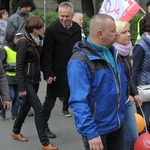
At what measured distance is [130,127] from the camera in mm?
4207

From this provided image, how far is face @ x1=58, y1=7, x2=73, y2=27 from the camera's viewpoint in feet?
18.1

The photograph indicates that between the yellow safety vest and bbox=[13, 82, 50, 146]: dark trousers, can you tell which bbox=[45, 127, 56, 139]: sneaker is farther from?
the yellow safety vest

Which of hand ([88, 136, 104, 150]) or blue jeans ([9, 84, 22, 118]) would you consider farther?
blue jeans ([9, 84, 22, 118])

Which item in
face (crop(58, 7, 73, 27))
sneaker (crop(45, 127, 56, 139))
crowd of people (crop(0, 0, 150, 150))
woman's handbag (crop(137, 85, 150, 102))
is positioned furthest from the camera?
sneaker (crop(45, 127, 56, 139))

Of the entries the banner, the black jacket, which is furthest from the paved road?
the banner

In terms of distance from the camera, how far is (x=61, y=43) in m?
5.69

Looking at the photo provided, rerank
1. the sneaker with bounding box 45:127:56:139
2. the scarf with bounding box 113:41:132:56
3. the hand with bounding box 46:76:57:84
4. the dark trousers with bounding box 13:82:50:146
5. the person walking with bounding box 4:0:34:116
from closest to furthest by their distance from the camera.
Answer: the scarf with bounding box 113:41:132:56
the dark trousers with bounding box 13:82:50:146
the hand with bounding box 46:76:57:84
the sneaker with bounding box 45:127:56:139
the person walking with bounding box 4:0:34:116

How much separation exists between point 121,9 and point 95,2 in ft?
80.8

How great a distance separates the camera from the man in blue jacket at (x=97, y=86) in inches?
125

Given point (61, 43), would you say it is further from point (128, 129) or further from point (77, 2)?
point (77, 2)

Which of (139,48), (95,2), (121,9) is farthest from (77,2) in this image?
(139,48)

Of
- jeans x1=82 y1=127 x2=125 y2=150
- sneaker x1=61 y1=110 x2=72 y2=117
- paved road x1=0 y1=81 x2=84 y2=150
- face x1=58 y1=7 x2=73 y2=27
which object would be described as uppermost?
face x1=58 y1=7 x2=73 y2=27

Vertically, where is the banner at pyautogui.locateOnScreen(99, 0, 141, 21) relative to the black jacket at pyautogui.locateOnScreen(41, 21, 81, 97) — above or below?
above

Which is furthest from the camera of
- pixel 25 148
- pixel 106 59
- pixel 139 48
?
pixel 25 148
